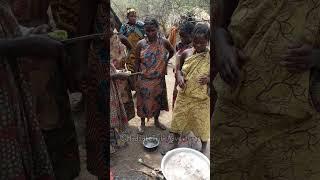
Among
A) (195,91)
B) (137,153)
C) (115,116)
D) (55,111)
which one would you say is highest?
(55,111)

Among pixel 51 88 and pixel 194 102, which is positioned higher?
pixel 51 88

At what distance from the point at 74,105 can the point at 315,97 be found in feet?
6.04

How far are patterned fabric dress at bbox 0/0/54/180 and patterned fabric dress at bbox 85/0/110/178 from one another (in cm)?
48

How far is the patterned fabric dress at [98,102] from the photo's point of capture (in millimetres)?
2201

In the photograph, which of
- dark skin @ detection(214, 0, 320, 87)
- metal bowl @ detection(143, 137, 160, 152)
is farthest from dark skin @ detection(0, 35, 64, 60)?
metal bowl @ detection(143, 137, 160, 152)

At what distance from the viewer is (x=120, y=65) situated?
530 cm

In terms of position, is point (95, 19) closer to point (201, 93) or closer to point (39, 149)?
point (39, 149)

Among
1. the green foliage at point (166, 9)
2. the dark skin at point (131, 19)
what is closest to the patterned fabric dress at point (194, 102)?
the dark skin at point (131, 19)

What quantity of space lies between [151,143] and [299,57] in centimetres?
382

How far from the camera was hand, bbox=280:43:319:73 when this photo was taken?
1.39 meters

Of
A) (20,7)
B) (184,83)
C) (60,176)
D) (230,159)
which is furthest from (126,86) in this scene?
(230,159)

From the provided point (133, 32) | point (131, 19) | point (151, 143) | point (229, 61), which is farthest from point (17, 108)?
point (131, 19)

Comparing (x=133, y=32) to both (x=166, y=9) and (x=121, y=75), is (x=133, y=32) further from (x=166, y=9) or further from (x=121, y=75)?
(x=166, y=9)

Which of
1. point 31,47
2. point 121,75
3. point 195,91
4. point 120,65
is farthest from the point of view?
point 120,65
